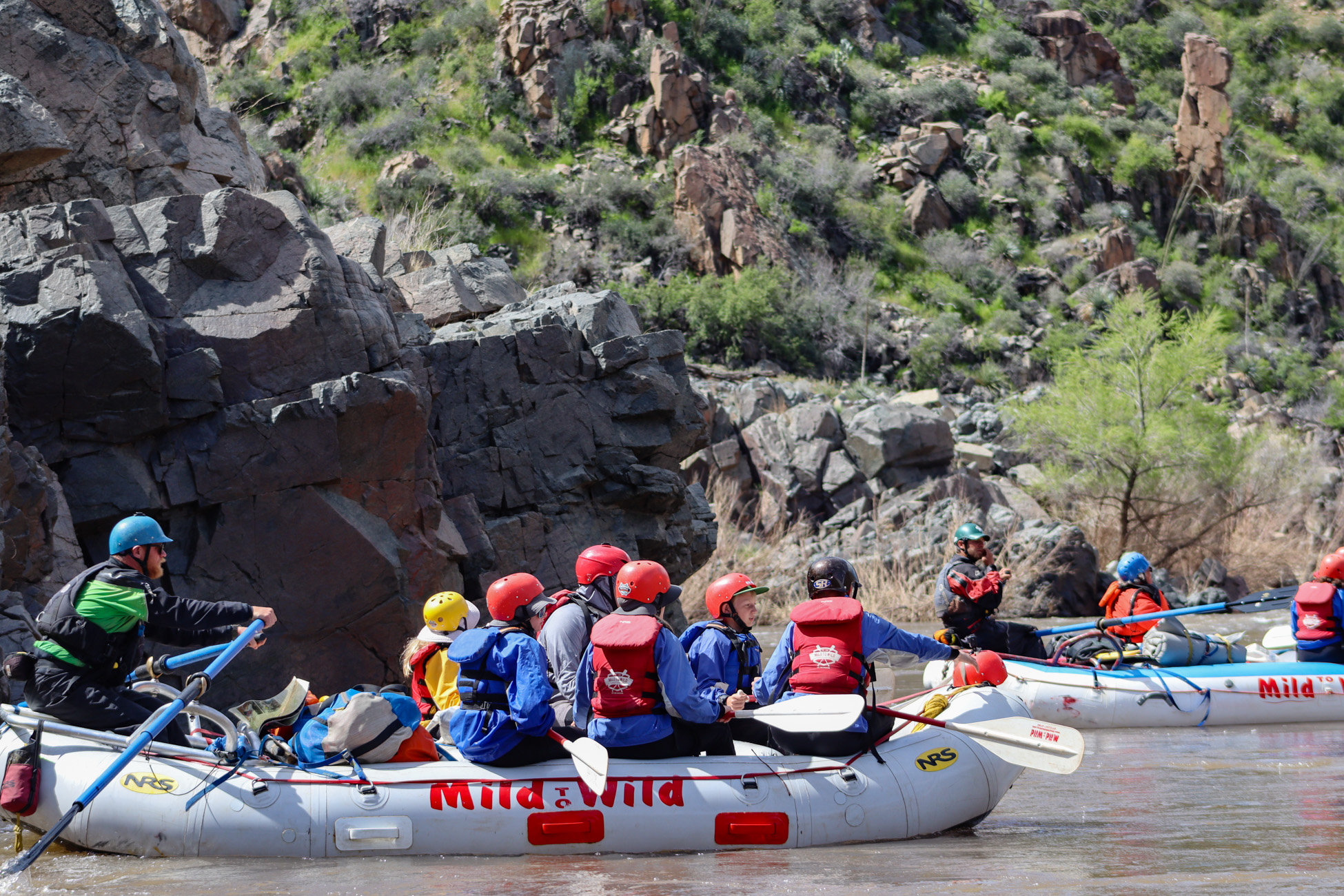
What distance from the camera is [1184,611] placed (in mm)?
11414

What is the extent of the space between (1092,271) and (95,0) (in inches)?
1424

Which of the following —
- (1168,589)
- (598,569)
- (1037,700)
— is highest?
(598,569)

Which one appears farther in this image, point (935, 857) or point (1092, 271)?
point (1092, 271)

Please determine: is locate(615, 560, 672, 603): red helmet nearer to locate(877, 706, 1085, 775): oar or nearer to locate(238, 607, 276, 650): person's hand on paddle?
locate(877, 706, 1085, 775): oar

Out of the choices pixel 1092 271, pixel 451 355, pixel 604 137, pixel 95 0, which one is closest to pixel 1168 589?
pixel 451 355

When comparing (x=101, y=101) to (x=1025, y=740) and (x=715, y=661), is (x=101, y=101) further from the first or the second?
(x=1025, y=740)

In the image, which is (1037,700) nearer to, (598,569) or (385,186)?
(598,569)

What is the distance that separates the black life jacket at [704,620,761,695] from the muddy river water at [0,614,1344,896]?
3.45 ft

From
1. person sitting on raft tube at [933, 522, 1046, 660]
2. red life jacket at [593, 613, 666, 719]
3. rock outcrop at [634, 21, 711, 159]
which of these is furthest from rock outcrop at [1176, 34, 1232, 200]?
red life jacket at [593, 613, 666, 719]

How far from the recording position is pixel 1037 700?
11.1 m

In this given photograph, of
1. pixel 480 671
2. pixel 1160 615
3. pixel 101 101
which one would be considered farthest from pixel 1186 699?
pixel 101 101

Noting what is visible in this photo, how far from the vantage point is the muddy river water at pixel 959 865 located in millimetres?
5289

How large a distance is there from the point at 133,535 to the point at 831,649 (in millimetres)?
3904

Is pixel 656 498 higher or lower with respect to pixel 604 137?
lower
